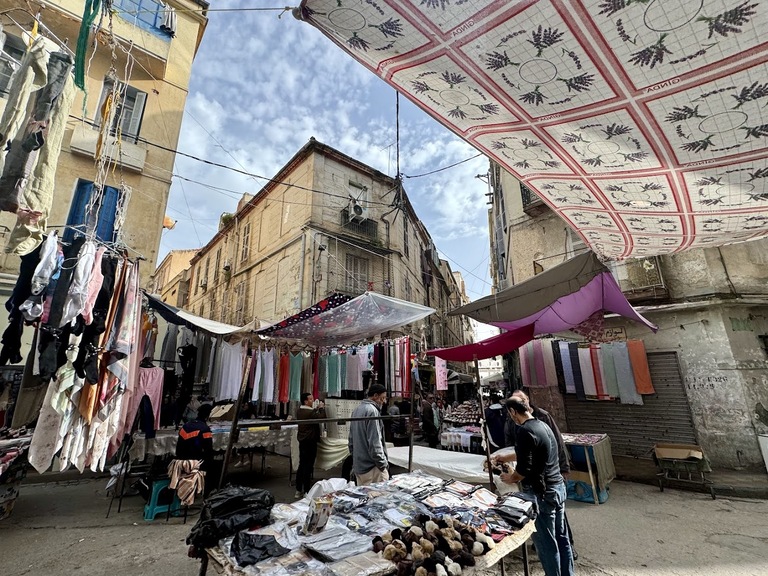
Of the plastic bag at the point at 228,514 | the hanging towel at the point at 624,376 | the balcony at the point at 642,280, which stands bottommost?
the plastic bag at the point at 228,514

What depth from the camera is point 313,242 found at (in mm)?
14133

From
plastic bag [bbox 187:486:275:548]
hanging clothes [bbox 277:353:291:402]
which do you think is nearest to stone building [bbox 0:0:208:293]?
hanging clothes [bbox 277:353:291:402]

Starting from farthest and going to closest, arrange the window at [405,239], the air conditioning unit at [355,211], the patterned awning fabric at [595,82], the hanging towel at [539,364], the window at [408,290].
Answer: the window at [405,239], the window at [408,290], the air conditioning unit at [355,211], the hanging towel at [539,364], the patterned awning fabric at [595,82]

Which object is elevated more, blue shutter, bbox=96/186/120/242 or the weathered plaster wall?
blue shutter, bbox=96/186/120/242

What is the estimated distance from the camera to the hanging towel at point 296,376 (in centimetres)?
924

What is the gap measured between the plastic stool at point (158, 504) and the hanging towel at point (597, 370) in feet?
32.6

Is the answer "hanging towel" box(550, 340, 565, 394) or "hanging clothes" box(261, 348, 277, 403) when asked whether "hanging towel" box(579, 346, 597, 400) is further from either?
"hanging clothes" box(261, 348, 277, 403)

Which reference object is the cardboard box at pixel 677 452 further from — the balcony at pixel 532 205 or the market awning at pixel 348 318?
the balcony at pixel 532 205

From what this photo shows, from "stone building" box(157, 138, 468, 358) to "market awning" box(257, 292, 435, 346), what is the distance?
5.39 m

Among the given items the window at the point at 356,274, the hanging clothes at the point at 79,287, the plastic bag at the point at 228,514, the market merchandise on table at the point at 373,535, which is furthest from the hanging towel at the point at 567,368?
the hanging clothes at the point at 79,287

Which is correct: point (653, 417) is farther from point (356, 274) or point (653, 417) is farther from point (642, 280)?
point (356, 274)

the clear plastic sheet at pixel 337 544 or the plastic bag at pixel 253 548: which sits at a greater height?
the plastic bag at pixel 253 548

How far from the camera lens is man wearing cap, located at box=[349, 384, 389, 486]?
4793mm

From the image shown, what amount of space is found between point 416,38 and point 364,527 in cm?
355
